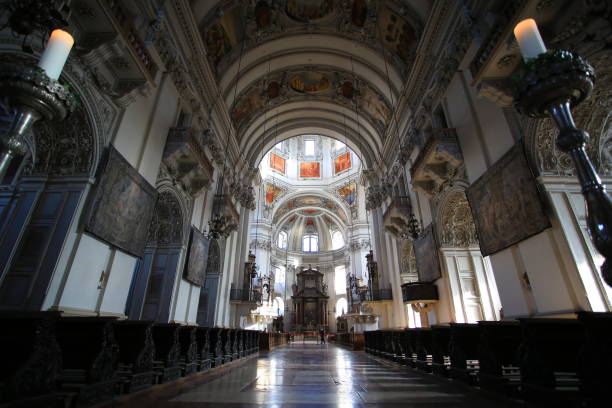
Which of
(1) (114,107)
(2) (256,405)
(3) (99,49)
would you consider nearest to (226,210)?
(1) (114,107)

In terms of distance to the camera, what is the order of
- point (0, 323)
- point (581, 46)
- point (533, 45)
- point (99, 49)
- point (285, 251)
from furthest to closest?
point (285, 251), point (99, 49), point (581, 46), point (533, 45), point (0, 323)

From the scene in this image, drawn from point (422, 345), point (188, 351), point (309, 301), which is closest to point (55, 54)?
A: point (188, 351)

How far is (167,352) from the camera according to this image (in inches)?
136

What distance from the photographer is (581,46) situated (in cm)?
358

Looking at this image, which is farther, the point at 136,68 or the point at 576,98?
the point at 136,68

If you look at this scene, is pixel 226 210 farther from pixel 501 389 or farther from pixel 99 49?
pixel 501 389

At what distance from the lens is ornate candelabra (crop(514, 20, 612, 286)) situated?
1.48 m

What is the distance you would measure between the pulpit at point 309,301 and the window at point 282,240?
11.9ft

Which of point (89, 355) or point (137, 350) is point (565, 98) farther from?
point (137, 350)

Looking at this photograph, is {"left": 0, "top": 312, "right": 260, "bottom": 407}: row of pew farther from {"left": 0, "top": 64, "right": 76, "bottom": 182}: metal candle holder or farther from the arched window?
the arched window

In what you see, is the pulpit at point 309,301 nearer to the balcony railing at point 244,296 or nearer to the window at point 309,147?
the window at point 309,147

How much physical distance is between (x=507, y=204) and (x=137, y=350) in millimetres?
5552

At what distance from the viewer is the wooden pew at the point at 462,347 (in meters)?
3.07

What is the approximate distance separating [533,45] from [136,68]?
18.3 feet
